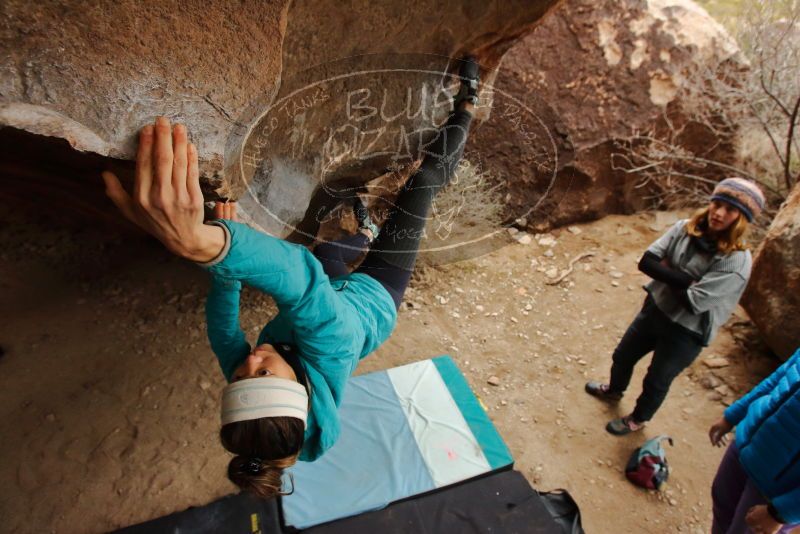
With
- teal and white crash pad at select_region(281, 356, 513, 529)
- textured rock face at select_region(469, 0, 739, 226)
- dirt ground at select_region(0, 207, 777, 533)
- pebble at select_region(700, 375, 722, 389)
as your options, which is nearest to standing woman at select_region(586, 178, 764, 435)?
dirt ground at select_region(0, 207, 777, 533)

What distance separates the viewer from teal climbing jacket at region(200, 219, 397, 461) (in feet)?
3.52

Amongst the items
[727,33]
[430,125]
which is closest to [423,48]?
[430,125]

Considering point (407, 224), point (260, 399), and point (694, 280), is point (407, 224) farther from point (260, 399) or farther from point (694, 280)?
point (694, 280)

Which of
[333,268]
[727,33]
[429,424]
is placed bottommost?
[429,424]

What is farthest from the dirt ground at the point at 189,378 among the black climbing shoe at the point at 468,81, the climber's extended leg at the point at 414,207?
the black climbing shoe at the point at 468,81

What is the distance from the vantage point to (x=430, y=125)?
2.24 meters

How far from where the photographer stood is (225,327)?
1.61 m

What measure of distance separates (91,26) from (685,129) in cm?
516

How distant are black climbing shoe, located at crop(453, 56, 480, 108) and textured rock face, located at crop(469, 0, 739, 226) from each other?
1652 mm

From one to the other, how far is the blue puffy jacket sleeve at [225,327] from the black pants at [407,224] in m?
0.63

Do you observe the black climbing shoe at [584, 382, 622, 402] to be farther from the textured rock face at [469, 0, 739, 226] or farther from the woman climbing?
the woman climbing

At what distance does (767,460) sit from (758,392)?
32cm

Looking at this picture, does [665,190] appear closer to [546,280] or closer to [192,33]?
[546,280]

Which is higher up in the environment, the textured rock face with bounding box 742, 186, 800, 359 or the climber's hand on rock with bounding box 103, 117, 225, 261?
the climber's hand on rock with bounding box 103, 117, 225, 261
